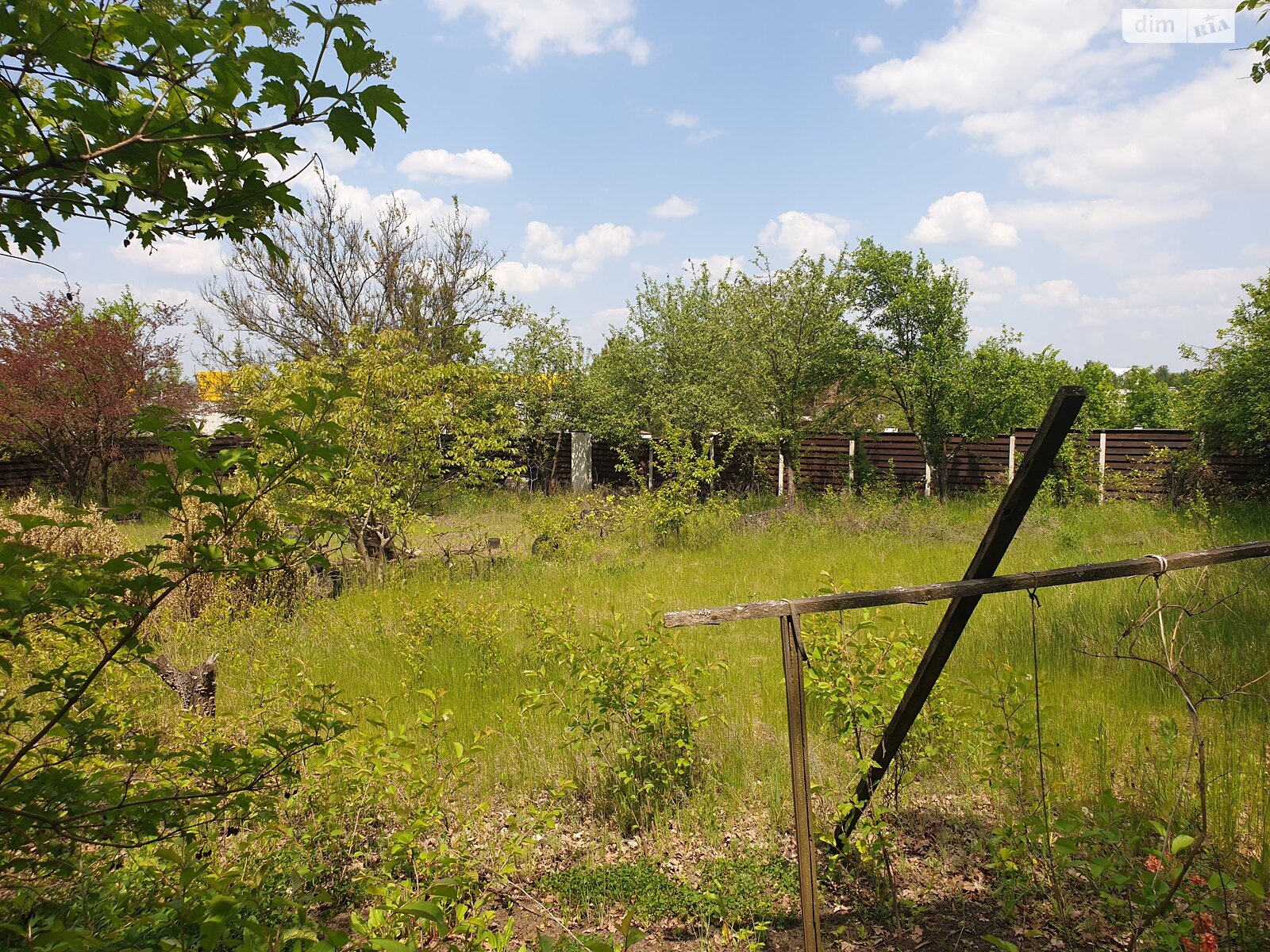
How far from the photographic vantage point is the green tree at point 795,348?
1586cm

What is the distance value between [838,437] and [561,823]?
1549cm

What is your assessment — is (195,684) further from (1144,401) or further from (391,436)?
(1144,401)

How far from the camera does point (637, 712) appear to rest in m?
3.96

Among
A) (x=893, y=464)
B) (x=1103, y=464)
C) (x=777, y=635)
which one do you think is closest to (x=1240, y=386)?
(x=1103, y=464)

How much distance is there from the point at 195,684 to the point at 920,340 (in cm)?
1500

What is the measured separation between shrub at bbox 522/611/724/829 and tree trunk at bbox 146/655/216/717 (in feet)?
8.93

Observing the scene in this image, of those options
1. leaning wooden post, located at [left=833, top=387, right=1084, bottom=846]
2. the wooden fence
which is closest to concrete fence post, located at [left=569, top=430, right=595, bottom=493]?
the wooden fence

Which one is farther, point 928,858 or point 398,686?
point 398,686

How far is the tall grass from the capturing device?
4.20 metres

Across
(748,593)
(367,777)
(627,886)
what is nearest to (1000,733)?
(627,886)

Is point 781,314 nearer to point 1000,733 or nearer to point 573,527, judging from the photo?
point 573,527

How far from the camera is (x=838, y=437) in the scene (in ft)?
59.6

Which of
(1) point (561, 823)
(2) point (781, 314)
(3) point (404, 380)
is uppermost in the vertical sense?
(2) point (781, 314)

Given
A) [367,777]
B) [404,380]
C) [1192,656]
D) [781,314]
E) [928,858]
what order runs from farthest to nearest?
1. [781,314]
2. [404,380]
3. [1192,656]
4. [928,858]
5. [367,777]
